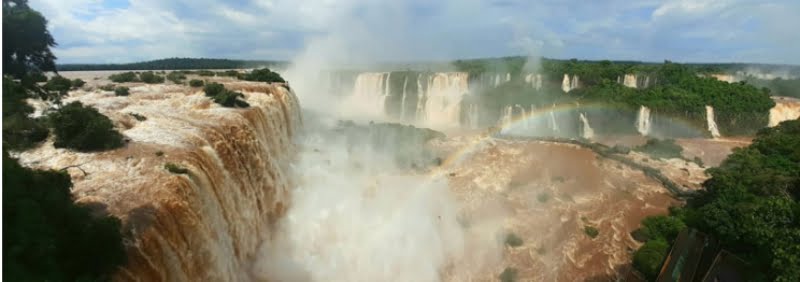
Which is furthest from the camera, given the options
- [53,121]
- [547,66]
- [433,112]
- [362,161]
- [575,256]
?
[547,66]

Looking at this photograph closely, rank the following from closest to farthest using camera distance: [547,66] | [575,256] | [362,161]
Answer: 1. [575,256]
2. [362,161]
3. [547,66]

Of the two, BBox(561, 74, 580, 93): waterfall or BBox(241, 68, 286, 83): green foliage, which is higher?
BBox(241, 68, 286, 83): green foliage

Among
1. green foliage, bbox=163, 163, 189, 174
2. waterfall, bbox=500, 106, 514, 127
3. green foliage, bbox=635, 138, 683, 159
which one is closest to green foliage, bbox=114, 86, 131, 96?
green foliage, bbox=163, 163, 189, 174

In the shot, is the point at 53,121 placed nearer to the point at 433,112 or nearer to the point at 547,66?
the point at 433,112

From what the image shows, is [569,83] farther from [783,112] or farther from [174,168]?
[174,168]

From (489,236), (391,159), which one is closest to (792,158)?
(489,236)

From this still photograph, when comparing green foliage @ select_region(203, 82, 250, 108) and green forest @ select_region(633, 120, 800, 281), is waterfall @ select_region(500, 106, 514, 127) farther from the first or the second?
green foliage @ select_region(203, 82, 250, 108)

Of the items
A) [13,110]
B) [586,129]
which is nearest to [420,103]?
[586,129]
